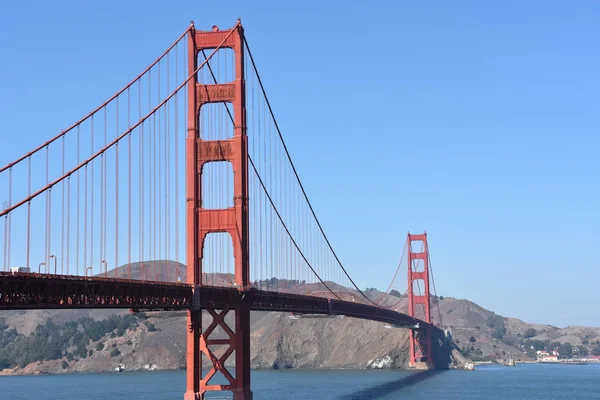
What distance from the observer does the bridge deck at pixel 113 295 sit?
1454 inches

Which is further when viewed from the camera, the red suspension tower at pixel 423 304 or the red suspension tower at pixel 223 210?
the red suspension tower at pixel 423 304

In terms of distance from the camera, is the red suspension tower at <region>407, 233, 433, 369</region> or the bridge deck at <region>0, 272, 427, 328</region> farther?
the red suspension tower at <region>407, 233, 433, 369</region>

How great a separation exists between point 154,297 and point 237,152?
44.0ft

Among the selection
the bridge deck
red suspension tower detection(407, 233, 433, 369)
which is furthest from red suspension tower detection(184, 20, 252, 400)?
red suspension tower detection(407, 233, 433, 369)

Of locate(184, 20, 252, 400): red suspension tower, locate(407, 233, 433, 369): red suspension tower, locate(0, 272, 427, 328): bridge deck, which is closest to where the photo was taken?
locate(0, 272, 427, 328): bridge deck

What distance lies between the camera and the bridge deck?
121 feet

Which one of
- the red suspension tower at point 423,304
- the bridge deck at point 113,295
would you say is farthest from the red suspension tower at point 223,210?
the red suspension tower at point 423,304

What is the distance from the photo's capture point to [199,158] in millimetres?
57250

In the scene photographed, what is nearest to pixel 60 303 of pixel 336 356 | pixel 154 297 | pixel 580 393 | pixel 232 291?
pixel 154 297

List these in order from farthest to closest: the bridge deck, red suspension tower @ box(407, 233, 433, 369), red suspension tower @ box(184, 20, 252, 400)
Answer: red suspension tower @ box(407, 233, 433, 369)
red suspension tower @ box(184, 20, 252, 400)
the bridge deck

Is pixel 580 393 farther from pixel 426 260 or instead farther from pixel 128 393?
pixel 426 260

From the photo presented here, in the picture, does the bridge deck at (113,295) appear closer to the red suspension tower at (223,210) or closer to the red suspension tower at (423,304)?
the red suspension tower at (223,210)

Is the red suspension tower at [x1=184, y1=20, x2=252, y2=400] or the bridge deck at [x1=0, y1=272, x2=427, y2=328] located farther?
the red suspension tower at [x1=184, y1=20, x2=252, y2=400]

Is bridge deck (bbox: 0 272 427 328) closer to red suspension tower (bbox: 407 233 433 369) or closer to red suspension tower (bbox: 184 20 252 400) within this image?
red suspension tower (bbox: 184 20 252 400)
